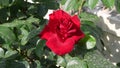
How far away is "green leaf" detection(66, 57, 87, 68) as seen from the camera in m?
1.15

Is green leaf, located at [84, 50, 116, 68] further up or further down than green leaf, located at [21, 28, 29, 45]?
further down

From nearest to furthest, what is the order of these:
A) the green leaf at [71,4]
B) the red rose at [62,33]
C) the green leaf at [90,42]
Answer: the red rose at [62,33]
the green leaf at [90,42]
the green leaf at [71,4]

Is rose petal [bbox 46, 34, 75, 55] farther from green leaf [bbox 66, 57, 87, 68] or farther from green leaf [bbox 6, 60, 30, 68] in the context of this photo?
green leaf [bbox 6, 60, 30, 68]

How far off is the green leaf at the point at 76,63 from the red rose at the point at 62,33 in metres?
0.06

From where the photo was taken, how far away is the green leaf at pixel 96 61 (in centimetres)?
117

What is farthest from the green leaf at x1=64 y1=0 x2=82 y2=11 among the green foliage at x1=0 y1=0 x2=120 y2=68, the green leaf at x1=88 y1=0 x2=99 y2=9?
the green leaf at x1=88 y1=0 x2=99 y2=9

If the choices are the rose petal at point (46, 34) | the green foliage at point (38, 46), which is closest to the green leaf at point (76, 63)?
the green foliage at point (38, 46)

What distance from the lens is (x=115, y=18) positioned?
5.71 feet

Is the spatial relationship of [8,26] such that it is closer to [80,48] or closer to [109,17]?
[80,48]

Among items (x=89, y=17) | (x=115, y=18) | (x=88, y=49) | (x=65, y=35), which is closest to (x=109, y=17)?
(x=115, y=18)

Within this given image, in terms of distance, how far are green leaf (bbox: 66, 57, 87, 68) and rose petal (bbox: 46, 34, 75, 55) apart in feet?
0.19

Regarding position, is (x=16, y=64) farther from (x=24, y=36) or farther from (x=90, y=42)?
(x=90, y=42)

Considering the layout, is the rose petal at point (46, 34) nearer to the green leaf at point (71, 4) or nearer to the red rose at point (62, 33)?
the red rose at point (62, 33)

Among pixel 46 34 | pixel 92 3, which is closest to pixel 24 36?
pixel 46 34
